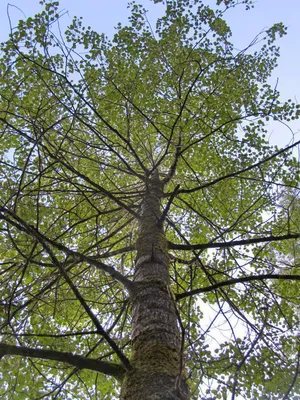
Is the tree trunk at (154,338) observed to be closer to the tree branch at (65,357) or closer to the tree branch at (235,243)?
the tree branch at (65,357)

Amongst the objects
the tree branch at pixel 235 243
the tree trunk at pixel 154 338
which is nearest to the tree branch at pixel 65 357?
the tree trunk at pixel 154 338

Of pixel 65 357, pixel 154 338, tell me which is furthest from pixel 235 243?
pixel 65 357

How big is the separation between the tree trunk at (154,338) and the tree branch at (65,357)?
11 centimetres

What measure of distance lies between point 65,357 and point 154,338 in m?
0.45

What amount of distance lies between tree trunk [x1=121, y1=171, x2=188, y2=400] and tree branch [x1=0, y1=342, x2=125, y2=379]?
4.2 inches

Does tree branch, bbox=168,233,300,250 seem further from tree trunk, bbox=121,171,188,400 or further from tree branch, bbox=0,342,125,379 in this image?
tree branch, bbox=0,342,125,379

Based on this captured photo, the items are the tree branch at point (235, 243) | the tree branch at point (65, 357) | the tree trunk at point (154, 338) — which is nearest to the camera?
the tree trunk at point (154, 338)

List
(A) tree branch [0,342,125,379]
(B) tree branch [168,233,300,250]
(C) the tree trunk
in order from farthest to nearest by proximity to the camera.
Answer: (B) tree branch [168,233,300,250] < (A) tree branch [0,342,125,379] < (C) the tree trunk

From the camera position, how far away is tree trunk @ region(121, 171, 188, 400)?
1496 millimetres

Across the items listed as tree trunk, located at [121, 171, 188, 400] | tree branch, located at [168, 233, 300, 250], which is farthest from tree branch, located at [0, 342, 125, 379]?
tree branch, located at [168, 233, 300, 250]

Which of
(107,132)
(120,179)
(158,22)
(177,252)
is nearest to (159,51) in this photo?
(158,22)

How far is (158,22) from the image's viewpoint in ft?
14.1

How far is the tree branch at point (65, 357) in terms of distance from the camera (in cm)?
164

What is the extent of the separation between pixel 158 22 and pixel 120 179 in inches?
90.1
